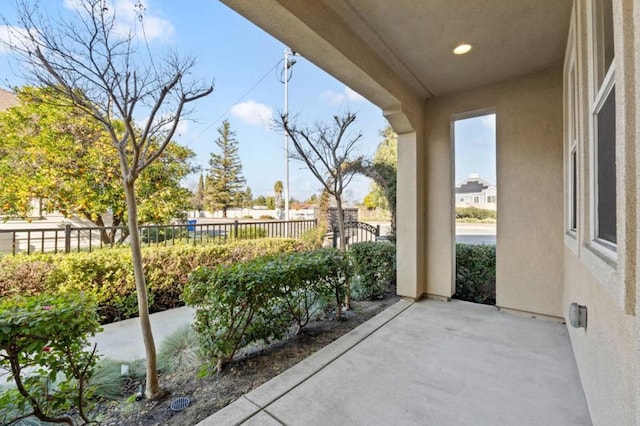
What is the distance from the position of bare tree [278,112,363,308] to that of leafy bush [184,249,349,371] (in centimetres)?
165

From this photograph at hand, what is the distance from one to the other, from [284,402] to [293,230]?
18.6ft

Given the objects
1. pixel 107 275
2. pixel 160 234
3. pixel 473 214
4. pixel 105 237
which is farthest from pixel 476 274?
pixel 105 237

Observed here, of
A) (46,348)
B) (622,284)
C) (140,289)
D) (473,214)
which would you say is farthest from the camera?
(473,214)

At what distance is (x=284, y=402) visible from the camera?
1881 mm

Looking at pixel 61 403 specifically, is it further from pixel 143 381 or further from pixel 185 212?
pixel 185 212

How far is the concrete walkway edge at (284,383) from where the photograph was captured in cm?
173

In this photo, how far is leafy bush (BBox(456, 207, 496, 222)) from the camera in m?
5.00

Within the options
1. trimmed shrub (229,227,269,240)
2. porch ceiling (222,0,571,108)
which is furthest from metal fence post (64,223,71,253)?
porch ceiling (222,0,571,108)

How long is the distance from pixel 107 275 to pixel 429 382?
13.2 feet

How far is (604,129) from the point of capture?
146 cm

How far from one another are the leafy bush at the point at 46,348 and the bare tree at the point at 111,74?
40 cm

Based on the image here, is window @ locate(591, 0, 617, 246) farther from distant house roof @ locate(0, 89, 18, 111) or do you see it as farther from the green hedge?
distant house roof @ locate(0, 89, 18, 111)

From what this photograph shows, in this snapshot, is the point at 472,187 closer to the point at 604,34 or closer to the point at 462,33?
the point at 462,33

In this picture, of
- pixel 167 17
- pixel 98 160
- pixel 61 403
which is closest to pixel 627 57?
pixel 61 403
